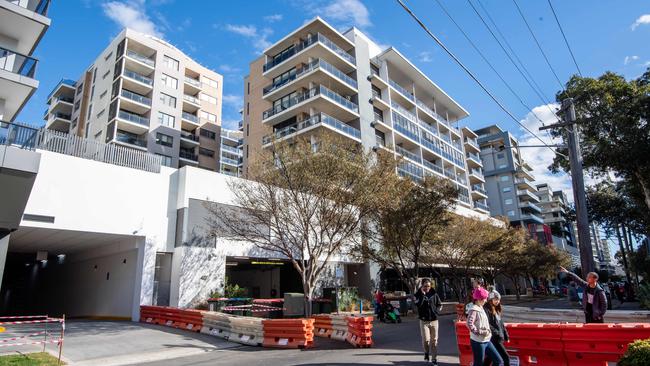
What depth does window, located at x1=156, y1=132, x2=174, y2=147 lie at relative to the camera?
4644 cm

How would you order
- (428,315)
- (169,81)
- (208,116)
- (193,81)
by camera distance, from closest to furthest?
(428,315), (169,81), (193,81), (208,116)

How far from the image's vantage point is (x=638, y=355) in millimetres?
5066

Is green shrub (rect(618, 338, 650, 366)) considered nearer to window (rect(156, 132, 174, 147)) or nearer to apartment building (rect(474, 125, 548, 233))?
window (rect(156, 132, 174, 147))

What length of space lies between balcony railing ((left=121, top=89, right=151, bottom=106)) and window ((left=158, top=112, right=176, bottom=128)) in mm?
1876

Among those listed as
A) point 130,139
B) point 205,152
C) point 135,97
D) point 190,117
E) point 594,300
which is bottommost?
point 594,300

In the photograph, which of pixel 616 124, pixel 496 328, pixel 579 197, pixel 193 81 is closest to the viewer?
pixel 496 328

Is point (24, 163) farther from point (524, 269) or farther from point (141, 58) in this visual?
point (524, 269)

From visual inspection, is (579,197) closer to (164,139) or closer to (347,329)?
(347,329)

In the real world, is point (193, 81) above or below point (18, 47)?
above

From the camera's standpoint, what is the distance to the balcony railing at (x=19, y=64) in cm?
1666

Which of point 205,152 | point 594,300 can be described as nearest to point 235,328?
point 594,300

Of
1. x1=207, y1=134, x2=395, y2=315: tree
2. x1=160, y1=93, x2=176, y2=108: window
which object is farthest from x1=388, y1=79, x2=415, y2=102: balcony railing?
x1=207, y1=134, x2=395, y2=315: tree

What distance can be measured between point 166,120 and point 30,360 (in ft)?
137

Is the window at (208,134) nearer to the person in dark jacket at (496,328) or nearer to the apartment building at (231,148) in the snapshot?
the apartment building at (231,148)
